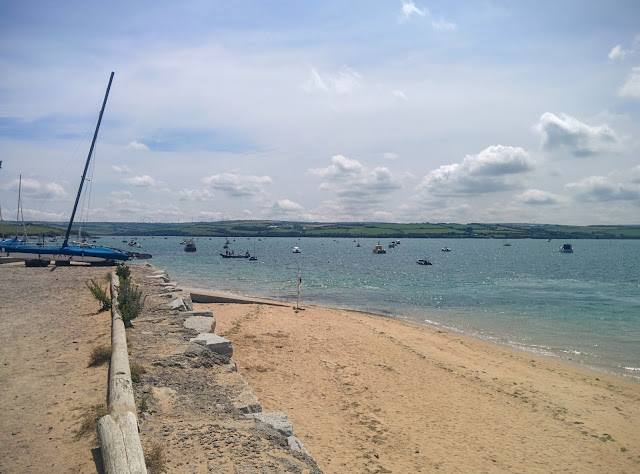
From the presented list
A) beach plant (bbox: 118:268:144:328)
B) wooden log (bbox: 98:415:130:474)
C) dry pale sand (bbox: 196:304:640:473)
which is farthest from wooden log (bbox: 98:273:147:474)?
beach plant (bbox: 118:268:144:328)

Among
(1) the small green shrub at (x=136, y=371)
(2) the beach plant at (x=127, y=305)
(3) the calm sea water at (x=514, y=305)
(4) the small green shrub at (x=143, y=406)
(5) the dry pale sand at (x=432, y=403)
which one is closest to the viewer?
(4) the small green shrub at (x=143, y=406)

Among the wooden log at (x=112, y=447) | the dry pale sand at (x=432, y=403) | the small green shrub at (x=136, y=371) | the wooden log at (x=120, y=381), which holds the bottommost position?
the dry pale sand at (x=432, y=403)

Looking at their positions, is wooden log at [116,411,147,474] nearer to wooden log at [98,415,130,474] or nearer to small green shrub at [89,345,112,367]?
wooden log at [98,415,130,474]

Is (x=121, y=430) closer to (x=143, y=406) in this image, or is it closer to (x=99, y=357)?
(x=143, y=406)

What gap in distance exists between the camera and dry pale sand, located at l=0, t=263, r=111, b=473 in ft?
16.3

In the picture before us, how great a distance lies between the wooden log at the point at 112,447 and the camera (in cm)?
432

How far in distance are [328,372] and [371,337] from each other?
217 inches

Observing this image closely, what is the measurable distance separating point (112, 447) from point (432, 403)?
787 cm

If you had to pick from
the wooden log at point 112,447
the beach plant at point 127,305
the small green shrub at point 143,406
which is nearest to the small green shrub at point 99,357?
the small green shrub at point 143,406

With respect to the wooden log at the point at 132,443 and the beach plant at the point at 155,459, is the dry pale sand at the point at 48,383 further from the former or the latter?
the beach plant at the point at 155,459

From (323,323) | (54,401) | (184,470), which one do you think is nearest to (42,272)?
(323,323)

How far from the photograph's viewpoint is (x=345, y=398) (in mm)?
10055

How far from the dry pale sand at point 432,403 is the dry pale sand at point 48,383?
3534 mm

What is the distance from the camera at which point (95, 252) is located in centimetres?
3247
